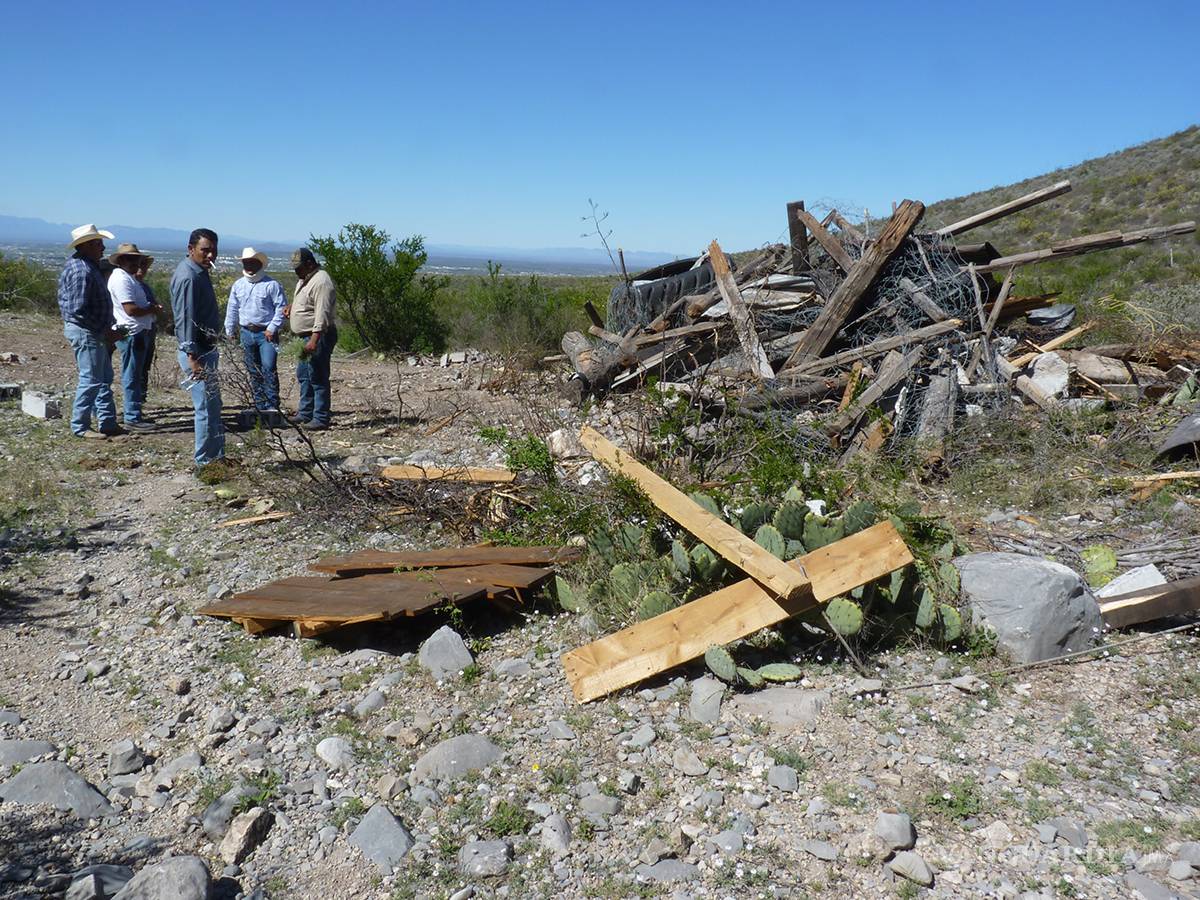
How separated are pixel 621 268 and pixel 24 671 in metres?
6.74

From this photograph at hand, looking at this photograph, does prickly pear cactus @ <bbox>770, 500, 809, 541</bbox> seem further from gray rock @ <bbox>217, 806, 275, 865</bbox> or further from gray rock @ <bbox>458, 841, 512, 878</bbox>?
gray rock @ <bbox>217, 806, 275, 865</bbox>

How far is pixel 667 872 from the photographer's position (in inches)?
114

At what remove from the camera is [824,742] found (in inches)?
141

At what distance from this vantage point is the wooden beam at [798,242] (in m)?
9.54

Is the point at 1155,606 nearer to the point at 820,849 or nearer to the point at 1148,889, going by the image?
the point at 1148,889

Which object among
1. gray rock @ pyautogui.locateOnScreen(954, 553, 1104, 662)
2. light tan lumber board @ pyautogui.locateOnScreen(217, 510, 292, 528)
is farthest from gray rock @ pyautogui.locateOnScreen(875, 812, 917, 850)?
light tan lumber board @ pyautogui.locateOnScreen(217, 510, 292, 528)

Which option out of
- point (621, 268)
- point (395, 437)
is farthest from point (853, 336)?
point (395, 437)

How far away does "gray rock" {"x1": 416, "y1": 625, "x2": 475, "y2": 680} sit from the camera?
14.0ft

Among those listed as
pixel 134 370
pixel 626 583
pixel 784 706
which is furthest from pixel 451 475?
pixel 134 370

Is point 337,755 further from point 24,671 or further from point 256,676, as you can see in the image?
point 24,671

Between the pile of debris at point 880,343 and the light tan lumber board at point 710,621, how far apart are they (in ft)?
6.95

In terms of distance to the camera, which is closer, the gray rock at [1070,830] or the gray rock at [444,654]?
the gray rock at [1070,830]

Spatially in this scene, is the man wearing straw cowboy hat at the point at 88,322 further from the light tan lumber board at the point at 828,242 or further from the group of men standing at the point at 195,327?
the light tan lumber board at the point at 828,242

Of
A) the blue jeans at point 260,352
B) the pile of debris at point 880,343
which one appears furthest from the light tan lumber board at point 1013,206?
the blue jeans at point 260,352
